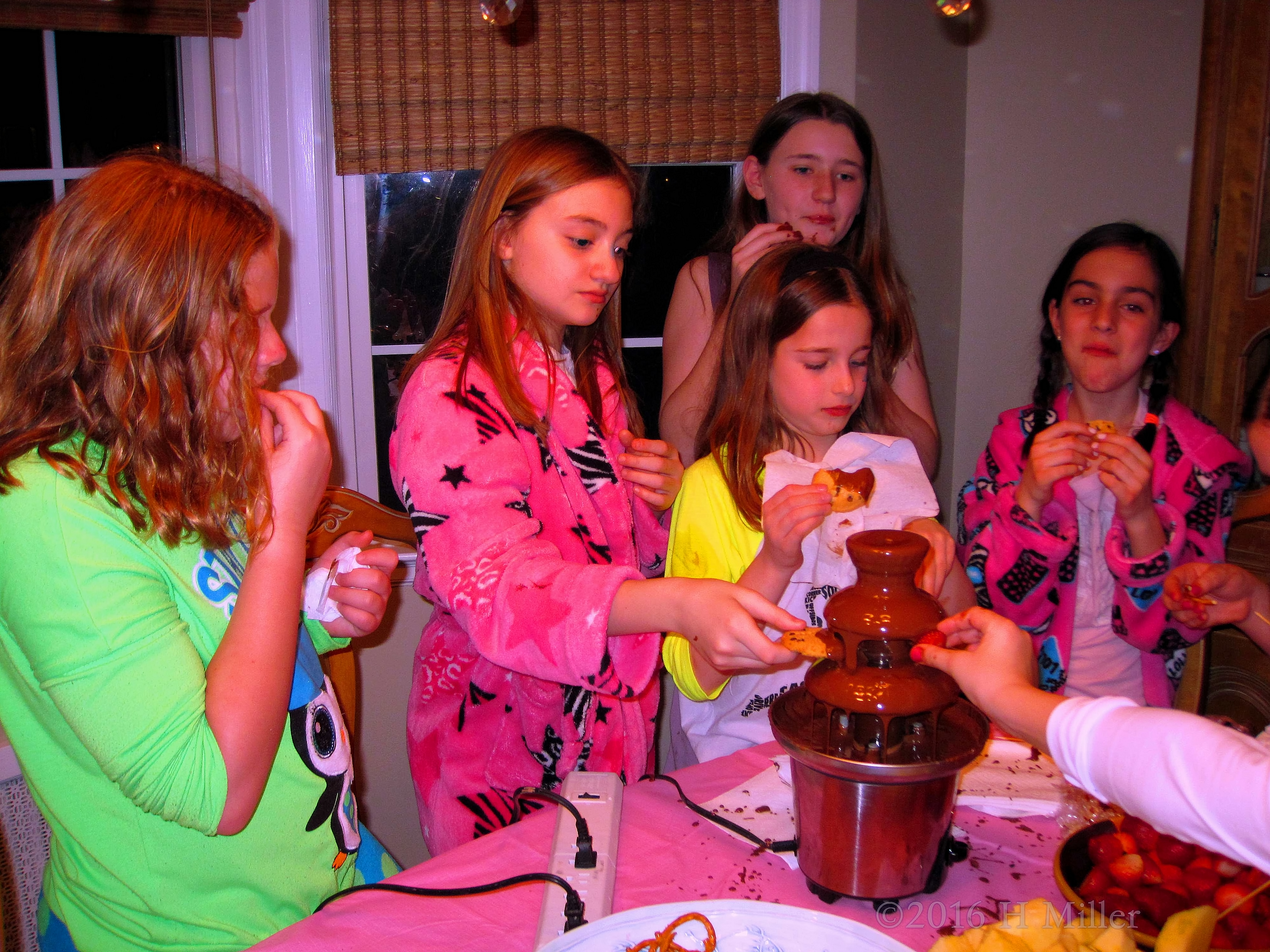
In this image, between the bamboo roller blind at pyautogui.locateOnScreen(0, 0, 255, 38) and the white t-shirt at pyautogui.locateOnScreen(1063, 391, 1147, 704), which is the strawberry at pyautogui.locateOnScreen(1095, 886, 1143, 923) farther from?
the bamboo roller blind at pyautogui.locateOnScreen(0, 0, 255, 38)

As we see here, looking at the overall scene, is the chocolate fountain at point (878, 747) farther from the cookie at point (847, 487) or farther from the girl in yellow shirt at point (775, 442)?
the cookie at point (847, 487)

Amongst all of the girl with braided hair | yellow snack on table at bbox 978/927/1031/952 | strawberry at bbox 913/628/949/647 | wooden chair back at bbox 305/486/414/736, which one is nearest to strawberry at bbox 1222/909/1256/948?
yellow snack on table at bbox 978/927/1031/952

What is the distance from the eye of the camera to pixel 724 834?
4.11 feet

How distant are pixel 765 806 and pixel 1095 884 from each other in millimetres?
426

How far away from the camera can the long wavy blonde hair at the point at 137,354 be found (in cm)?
117

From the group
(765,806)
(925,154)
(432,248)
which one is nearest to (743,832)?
(765,806)

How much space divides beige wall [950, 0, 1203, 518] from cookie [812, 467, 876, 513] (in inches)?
66.3

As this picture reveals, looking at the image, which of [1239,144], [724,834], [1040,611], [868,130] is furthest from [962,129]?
[724,834]

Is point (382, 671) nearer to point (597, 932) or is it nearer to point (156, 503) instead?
point (156, 503)

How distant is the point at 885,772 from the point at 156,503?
3.05ft

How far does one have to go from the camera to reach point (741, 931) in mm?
1009

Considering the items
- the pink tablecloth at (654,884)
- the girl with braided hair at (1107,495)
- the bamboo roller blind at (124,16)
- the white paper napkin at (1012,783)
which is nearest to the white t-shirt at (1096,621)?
the girl with braided hair at (1107,495)

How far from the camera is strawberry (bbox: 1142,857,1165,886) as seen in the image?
1.03 m

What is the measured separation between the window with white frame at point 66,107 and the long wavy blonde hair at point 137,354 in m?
1.36
